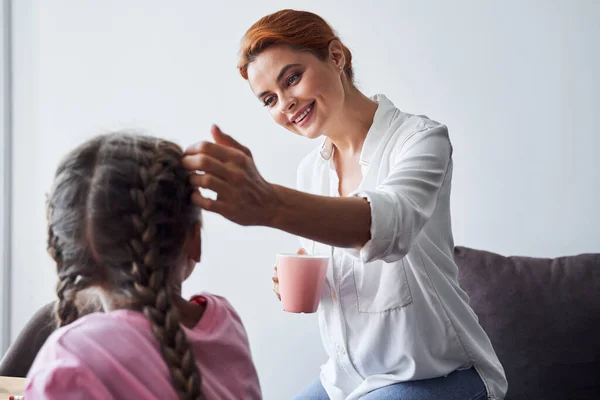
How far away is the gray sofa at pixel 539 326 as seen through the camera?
5.18ft

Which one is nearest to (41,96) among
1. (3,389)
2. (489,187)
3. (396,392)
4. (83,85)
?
(83,85)

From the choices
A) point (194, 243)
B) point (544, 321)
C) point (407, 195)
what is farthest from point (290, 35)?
point (544, 321)

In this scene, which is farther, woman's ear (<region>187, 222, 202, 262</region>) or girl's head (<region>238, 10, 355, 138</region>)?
girl's head (<region>238, 10, 355, 138</region>)

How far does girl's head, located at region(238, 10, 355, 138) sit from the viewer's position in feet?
4.28

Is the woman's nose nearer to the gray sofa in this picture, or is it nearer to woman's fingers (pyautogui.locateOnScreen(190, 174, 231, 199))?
woman's fingers (pyautogui.locateOnScreen(190, 174, 231, 199))

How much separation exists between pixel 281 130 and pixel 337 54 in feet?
2.70

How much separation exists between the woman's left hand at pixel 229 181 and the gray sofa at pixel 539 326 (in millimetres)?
1068

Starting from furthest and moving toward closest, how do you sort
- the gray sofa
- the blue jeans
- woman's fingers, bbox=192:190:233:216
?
1. the gray sofa
2. the blue jeans
3. woman's fingers, bbox=192:190:233:216

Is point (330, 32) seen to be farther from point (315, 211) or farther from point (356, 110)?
point (315, 211)

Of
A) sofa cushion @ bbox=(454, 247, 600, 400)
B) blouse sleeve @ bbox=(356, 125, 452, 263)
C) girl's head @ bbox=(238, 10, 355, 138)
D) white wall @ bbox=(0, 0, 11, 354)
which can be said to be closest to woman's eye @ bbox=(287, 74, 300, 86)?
girl's head @ bbox=(238, 10, 355, 138)

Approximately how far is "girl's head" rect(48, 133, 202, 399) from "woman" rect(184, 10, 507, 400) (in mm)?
105

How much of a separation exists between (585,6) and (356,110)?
0.89 m

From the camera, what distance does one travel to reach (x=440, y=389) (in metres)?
1.15

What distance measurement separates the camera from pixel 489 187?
1.91m
